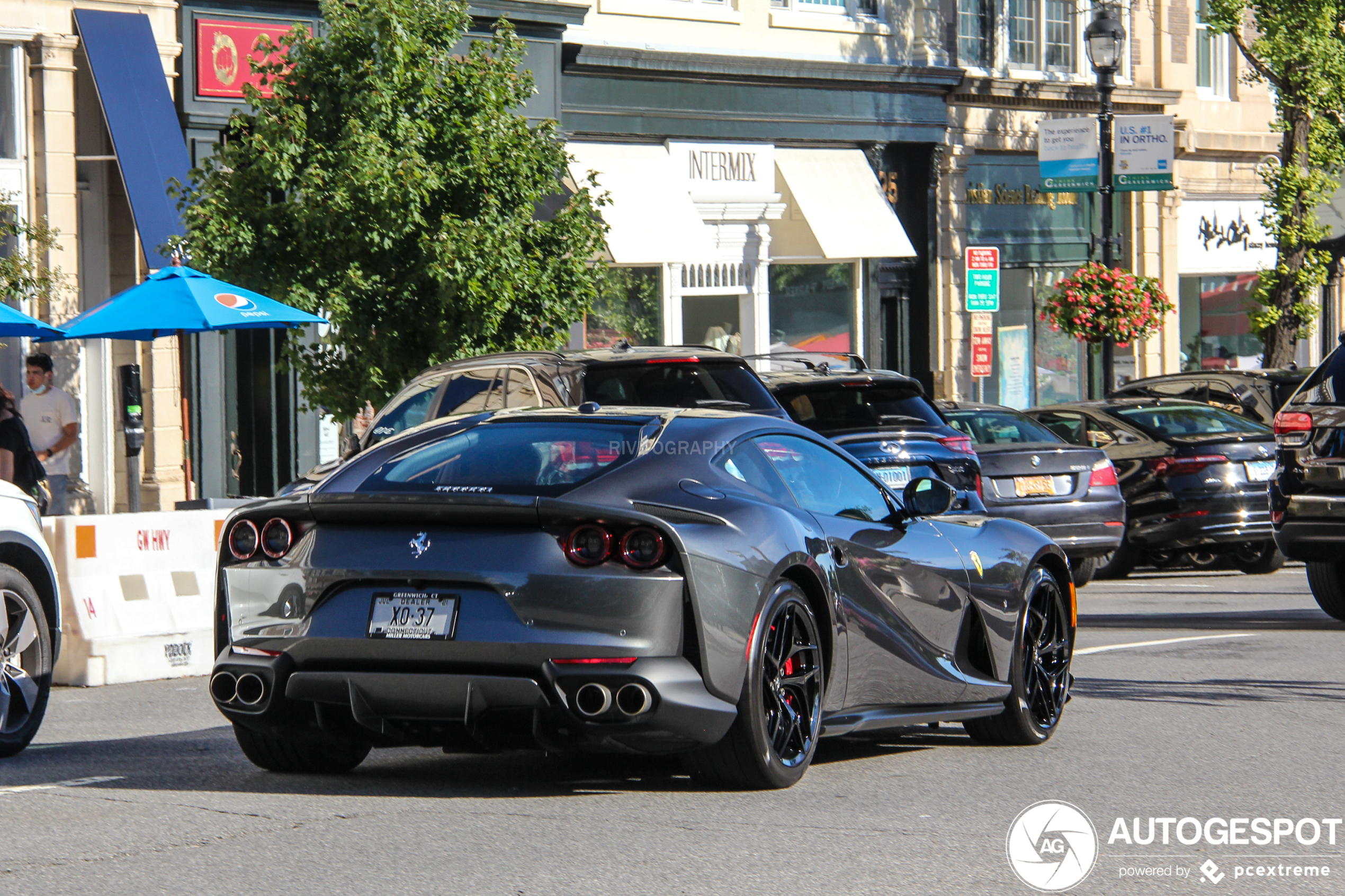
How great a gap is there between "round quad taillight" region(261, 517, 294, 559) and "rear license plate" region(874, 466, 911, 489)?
763 centimetres

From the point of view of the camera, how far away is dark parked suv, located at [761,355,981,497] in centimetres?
1409

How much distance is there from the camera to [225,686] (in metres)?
6.87

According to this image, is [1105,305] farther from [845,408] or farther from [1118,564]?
[845,408]

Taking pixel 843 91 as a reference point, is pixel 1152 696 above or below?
below

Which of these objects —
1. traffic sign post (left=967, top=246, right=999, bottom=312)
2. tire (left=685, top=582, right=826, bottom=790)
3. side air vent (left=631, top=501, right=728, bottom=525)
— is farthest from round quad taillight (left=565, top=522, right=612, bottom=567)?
traffic sign post (left=967, top=246, right=999, bottom=312)

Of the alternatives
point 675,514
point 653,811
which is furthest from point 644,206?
point 653,811

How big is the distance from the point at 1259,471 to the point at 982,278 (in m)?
7.94

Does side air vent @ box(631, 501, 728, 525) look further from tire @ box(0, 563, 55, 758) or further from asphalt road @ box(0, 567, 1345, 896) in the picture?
tire @ box(0, 563, 55, 758)

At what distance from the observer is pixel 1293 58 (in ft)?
96.1

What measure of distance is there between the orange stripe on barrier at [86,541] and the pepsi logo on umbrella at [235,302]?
3470mm

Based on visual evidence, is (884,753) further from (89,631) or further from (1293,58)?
(1293,58)

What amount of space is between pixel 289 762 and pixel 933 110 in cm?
2235

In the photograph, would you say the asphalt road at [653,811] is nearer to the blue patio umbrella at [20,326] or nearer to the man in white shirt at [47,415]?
the blue patio umbrella at [20,326]

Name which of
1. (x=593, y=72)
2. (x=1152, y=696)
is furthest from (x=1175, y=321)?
(x=1152, y=696)
